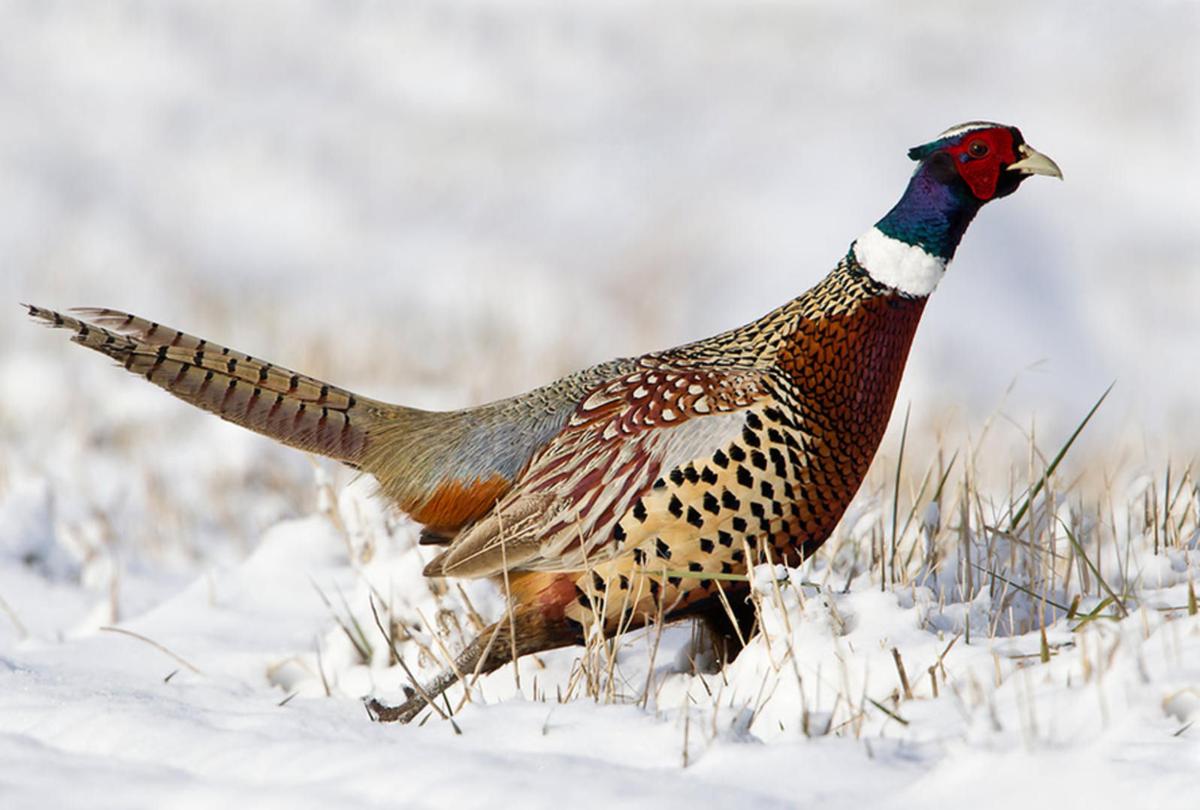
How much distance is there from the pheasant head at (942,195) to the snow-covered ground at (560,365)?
2.00 ft

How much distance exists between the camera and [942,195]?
3703 millimetres

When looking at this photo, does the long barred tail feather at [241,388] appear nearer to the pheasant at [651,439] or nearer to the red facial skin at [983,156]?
the pheasant at [651,439]

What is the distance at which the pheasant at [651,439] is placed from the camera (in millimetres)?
3387

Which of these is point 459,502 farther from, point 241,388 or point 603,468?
point 241,388

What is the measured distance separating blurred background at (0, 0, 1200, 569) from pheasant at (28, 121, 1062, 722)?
2030 mm

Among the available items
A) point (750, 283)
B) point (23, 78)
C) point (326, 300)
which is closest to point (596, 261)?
point (750, 283)

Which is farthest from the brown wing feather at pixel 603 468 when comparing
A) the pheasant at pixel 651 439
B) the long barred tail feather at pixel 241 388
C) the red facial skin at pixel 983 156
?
the red facial skin at pixel 983 156

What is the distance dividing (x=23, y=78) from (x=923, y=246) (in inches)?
526

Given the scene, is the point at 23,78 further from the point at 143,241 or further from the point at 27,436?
the point at 27,436

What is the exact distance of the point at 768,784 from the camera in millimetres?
2178

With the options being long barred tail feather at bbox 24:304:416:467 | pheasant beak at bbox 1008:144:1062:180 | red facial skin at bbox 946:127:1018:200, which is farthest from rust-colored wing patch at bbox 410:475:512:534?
pheasant beak at bbox 1008:144:1062:180

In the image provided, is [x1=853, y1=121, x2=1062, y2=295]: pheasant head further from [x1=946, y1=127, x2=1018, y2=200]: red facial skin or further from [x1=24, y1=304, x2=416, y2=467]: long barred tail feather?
[x1=24, y1=304, x2=416, y2=467]: long barred tail feather

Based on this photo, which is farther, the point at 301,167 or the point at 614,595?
the point at 301,167

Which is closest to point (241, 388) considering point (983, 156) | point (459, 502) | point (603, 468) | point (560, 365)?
point (459, 502)
